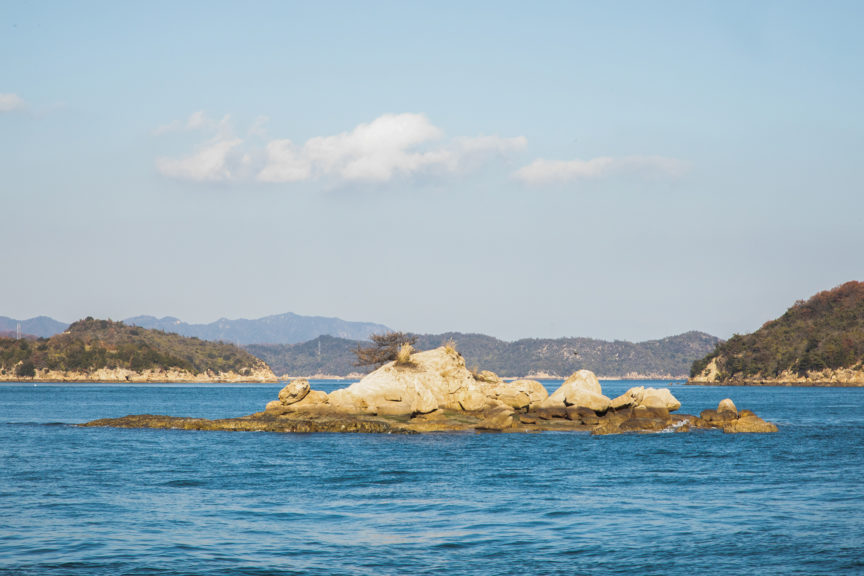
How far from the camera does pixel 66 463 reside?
4116cm

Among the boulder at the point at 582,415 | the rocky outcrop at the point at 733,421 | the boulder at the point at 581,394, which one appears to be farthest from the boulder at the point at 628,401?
the rocky outcrop at the point at 733,421

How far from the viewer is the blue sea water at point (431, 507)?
21781mm

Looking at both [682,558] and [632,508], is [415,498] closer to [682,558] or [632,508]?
[632,508]

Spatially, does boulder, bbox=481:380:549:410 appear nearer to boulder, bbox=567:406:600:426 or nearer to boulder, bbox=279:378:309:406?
boulder, bbox=567:406:600:426

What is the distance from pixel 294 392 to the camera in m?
65.7

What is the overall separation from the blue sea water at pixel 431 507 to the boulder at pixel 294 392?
12882 mm

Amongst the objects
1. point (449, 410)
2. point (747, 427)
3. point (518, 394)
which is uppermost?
point (518, 394)

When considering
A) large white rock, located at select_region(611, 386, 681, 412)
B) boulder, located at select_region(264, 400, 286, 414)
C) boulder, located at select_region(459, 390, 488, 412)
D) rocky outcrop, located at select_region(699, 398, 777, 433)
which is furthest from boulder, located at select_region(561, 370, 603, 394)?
boulder, located at select_region(264, 400, 286, 414)

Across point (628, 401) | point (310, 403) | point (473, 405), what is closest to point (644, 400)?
point (628, 401)

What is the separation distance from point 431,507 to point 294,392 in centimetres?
3737

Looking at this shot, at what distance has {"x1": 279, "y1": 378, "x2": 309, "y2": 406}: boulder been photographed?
2581 inches

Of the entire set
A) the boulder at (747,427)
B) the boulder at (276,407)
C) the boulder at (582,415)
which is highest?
the boulder at (276,407)

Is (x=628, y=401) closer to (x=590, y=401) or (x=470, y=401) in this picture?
(x=590, y=401)

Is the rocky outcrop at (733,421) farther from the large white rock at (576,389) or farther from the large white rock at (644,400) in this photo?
the large white rock at (576,389)
